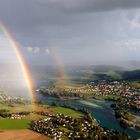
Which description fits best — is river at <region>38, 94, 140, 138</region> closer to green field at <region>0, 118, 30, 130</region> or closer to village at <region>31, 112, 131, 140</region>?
village at <region>31, 112, 131, 140</region>

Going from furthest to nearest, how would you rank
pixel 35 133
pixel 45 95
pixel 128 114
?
pixel 45 95
pixel 128 114
pixel 35 133

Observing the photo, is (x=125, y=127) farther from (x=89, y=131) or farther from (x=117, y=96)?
(x=117, y=96)

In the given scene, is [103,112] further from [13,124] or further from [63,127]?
[13,124]

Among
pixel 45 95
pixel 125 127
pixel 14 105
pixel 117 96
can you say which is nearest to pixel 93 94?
pixel 117 96

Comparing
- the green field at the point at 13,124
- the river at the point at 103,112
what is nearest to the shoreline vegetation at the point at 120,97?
the river at the point at 103,112

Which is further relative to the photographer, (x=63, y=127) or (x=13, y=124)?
(x=13, y=124)

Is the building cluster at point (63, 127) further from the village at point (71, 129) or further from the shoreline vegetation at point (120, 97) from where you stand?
the shoreline vegetation at point (120, 97)

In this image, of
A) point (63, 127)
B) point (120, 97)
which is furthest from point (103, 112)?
point (120, 97)

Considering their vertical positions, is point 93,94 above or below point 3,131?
above
